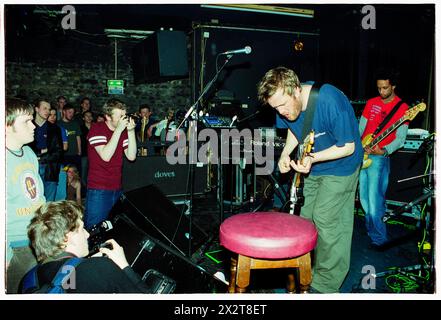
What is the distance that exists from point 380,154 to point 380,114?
0.51m

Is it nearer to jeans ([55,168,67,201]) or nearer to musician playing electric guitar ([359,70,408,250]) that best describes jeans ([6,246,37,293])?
musician playing electric guitar ([359,70,408,250])

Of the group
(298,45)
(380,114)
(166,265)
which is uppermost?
(298,45)

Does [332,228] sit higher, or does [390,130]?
[390,130]

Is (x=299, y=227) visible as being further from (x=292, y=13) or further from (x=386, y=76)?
(x=292, y=13)

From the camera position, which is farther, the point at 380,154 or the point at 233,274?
the point at 380,154

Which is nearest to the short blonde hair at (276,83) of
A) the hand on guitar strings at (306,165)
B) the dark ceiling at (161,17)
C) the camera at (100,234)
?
the hand on guitar strings at (306,165)

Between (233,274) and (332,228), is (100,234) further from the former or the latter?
(332,228)

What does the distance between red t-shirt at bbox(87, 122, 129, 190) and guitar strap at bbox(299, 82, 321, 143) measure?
1.99 metres

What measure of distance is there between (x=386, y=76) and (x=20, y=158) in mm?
3688

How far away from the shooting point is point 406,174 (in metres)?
4.97

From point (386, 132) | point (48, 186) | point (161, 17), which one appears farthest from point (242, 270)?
point (161, 17)

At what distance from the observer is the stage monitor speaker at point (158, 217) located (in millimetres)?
2904

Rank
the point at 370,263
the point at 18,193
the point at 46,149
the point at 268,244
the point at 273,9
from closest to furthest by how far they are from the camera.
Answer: the point at 268,244 < the point at 18,193 < the point at 370,263 < the point at 46,149 < the point at 273,9

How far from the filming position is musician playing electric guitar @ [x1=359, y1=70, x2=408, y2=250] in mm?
3826
